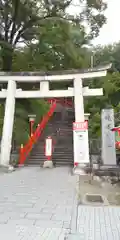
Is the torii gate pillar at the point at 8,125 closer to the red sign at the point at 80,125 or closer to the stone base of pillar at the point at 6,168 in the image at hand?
the stone base of pillar at the point at 6,168

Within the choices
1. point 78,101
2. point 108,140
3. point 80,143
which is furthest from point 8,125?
point 108,140

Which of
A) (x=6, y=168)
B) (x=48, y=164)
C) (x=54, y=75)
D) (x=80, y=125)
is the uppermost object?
(x=54, y=75)

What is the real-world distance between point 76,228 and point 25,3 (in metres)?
17.4

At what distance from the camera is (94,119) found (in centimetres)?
2150

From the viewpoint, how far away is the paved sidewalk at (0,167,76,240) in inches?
191

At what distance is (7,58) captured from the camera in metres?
19.5

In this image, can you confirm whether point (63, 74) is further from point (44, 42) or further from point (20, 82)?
point (44, 42)

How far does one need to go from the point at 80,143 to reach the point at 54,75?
163 inches

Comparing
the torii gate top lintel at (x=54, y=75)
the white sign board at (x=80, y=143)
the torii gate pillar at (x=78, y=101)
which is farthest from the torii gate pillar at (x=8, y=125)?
the white sign board at (x=80, y=143)

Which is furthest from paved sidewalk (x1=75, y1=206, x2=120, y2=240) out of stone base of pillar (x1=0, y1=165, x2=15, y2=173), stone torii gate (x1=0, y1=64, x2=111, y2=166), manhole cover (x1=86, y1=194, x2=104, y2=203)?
stone torii gate (x1=0, y1=64, x2=111, y2=166)

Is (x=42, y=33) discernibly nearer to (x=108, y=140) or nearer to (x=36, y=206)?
(x=108, y=140)

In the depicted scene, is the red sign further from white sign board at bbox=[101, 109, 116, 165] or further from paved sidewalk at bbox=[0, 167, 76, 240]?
paved sidewalk at bbox=[0, 167, 76, 240]

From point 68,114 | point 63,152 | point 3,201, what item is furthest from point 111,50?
point 3,201

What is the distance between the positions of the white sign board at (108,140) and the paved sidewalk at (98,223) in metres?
6.27
